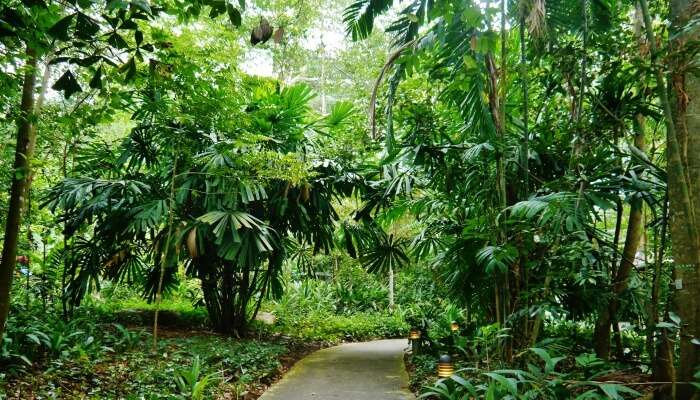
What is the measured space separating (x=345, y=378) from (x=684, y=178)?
4479mm

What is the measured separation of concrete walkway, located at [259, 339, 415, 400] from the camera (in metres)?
5.20

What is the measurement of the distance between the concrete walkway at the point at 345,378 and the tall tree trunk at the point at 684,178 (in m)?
2.90

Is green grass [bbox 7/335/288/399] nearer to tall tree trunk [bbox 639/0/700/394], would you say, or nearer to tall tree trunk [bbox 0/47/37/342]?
tall tree trunk [bbox 0/47/37/342]

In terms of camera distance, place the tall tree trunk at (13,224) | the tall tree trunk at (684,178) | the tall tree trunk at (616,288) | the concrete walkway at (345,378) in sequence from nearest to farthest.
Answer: the tall tree trunk at (684,178)
the tall tree trunk at (13,224)
the tall tree trunk at (616,288)
the concrete walkway at (345,378)

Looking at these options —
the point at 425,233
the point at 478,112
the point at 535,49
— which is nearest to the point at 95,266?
the point at 425,233

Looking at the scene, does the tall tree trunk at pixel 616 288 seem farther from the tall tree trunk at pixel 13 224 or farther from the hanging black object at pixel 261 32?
the tall tree trunk at pixel 13 224

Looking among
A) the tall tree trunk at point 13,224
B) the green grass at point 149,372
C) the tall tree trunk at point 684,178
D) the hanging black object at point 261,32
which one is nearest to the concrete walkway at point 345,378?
the green grass at point 149,372

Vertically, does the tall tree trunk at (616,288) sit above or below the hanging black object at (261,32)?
below

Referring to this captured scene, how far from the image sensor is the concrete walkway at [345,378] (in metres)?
5.20

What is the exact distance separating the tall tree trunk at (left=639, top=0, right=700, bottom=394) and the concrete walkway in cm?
290

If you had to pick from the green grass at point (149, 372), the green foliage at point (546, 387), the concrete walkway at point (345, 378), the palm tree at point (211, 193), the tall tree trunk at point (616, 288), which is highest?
the palm tree at point (211, 193)

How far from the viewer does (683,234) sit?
282 centimetres

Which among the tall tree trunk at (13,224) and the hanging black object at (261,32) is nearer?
the hanging black object at (261,32)

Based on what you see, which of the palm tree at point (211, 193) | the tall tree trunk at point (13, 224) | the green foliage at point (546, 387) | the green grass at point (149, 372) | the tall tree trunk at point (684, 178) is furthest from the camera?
the palm tree at point (211, 193)
